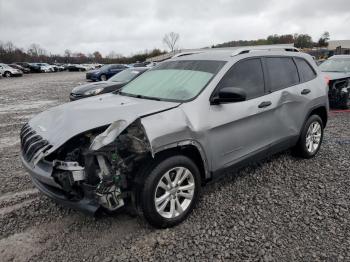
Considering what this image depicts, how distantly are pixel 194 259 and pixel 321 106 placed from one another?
11.6 feet

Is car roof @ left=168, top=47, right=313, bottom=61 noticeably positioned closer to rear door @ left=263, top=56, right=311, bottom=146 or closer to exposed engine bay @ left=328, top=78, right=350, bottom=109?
rear door @ left=263, top=56, right=311, bottom=146

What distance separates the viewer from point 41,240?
10.4 feet

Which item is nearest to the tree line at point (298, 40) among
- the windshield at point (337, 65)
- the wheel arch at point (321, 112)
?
the windshield at point (337, 65)

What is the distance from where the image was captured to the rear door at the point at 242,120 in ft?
11.4

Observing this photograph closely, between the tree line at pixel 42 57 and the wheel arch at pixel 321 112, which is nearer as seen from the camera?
the wheel arch at pixel 321 112

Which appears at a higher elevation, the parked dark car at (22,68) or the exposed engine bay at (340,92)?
the parked dark car at (22,68)

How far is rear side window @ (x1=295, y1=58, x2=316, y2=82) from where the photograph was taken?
16.0 ft

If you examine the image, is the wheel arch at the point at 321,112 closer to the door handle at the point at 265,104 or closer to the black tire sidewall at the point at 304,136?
the black tire sidewall at the point at 304,136

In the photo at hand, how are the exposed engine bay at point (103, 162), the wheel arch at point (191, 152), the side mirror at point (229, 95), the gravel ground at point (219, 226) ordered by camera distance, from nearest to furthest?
the exposed engine bay at point (103, 162) → the gravel ground at point (219, 226) → the wheel arch at point (191, 152) → the side mirror at point (229, 95)

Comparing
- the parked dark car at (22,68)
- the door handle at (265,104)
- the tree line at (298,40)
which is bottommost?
the door handle at (265,104)

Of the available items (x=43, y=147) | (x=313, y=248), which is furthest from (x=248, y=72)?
(x=43, y=147)

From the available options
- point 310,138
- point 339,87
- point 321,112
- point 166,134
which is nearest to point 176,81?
point 166,134

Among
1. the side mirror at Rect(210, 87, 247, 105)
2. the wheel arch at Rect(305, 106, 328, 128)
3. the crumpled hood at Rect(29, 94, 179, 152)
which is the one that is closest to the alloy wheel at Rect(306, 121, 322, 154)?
the wheel arch at Rect(305, 106, 328, 128)

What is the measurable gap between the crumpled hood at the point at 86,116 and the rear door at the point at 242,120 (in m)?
0.59
